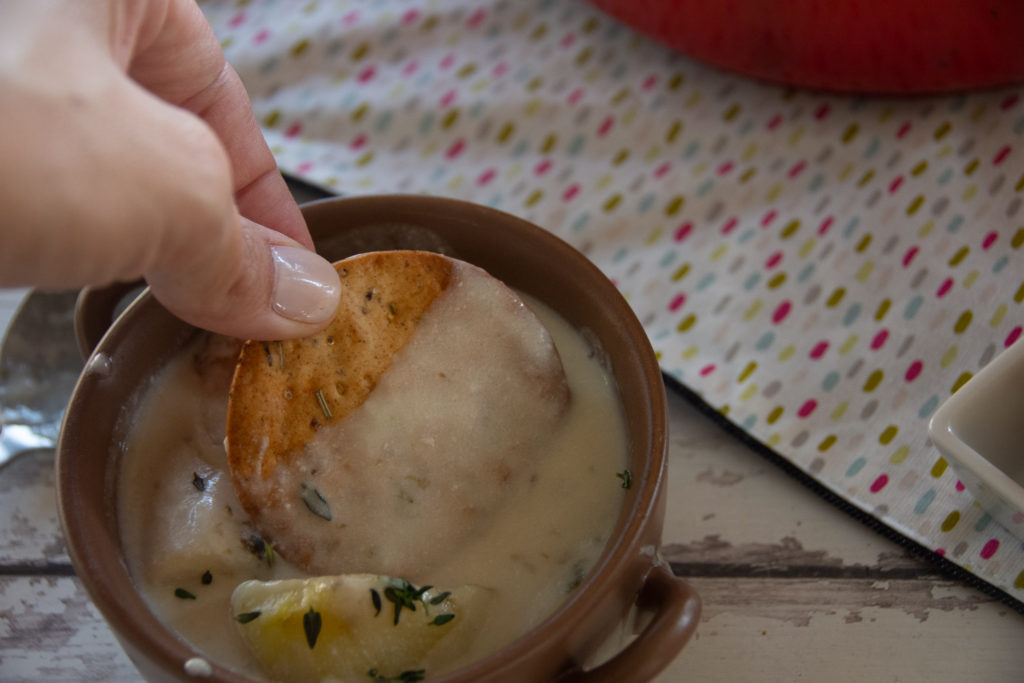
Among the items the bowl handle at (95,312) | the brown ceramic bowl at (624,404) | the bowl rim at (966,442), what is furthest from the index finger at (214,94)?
the bowl rim at (966,442)

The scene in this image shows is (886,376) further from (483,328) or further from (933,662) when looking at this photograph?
(483,328)

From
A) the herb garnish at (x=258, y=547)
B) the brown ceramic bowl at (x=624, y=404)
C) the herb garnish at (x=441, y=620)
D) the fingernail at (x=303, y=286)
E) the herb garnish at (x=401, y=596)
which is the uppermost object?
the fingernail at (x=303, y=286)

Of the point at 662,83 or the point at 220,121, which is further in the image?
the point at 662,83

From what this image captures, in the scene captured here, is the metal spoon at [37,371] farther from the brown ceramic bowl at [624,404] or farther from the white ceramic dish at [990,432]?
the white ceramic dish at [990,432]

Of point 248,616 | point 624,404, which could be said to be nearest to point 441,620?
point 248,616

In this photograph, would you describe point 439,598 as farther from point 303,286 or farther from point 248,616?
point 303,286

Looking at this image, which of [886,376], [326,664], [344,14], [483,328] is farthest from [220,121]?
[886,376]

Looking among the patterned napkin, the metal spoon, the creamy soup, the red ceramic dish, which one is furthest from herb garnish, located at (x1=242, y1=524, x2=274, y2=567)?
the red ceramic dish
